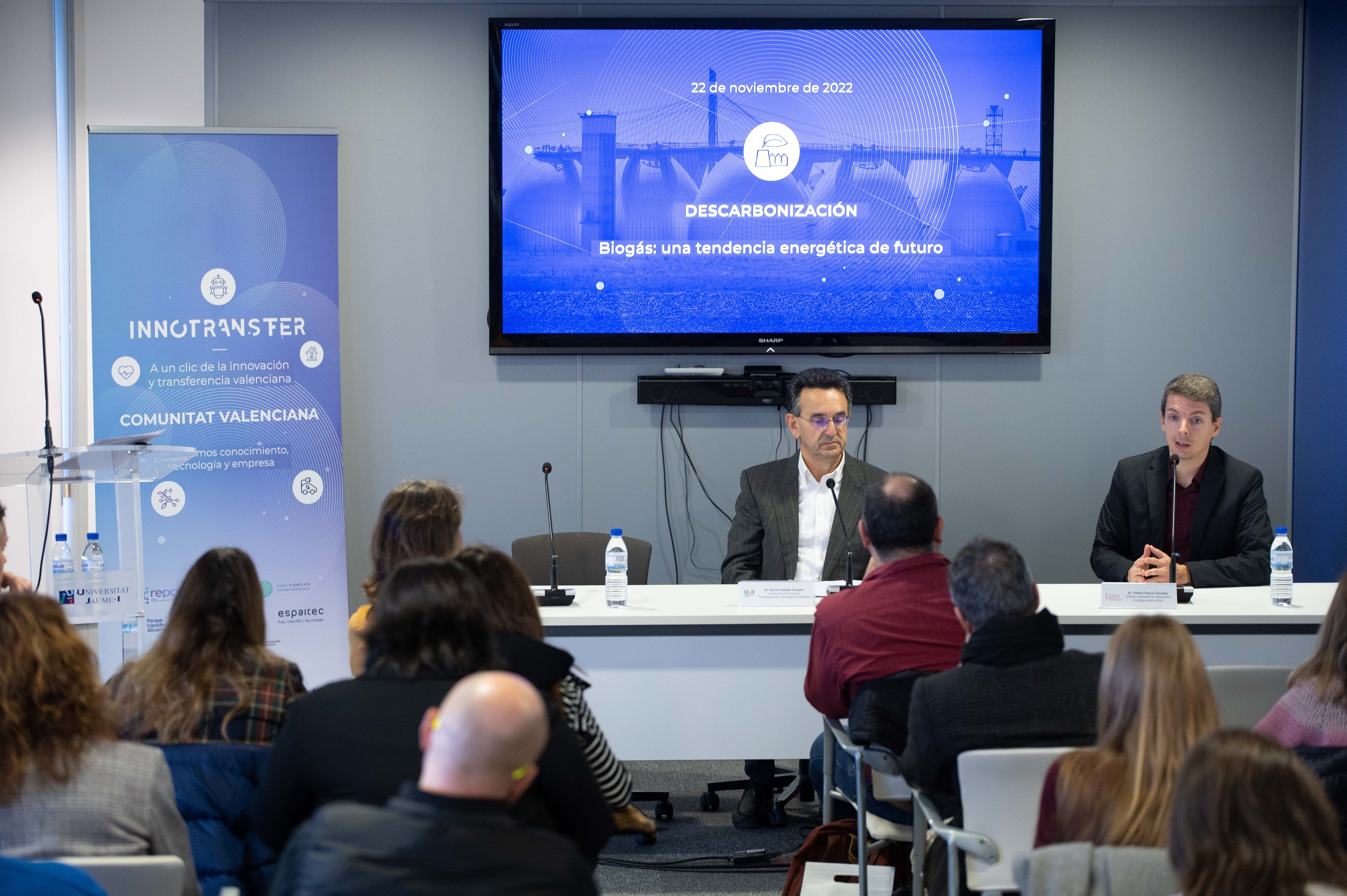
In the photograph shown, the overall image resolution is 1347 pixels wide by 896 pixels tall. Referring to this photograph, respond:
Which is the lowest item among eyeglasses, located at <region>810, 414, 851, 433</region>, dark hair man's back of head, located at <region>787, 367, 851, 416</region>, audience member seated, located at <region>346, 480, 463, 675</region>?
audience member seated, located at <region>346, 480, 463, 675</region>

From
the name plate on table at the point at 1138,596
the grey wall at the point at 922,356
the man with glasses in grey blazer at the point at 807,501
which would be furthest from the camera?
the grey wall at the point at 922,356

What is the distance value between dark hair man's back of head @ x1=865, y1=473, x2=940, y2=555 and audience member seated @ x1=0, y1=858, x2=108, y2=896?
5.70ft

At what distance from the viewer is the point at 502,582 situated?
197 centimetres

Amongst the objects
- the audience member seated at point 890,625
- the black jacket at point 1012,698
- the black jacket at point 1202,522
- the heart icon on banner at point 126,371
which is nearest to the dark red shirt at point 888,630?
the audience member seated at point 890,625

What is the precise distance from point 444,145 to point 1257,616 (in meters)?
3.54

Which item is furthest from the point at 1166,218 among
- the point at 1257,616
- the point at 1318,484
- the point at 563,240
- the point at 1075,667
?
the point at 1075,667

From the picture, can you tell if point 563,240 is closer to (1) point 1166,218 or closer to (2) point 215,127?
(2) point 215,127

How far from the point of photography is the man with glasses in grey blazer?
3799 mm

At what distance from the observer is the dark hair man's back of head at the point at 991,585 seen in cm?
206

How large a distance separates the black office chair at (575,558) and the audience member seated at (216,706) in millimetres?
1926

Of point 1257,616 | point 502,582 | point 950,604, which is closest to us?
point 502,582

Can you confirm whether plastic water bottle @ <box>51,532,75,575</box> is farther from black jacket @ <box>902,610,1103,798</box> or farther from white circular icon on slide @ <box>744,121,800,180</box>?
white circular icon on slide @ <box>744,121,800,180</box>

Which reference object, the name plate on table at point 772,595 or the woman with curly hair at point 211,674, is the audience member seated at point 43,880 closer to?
the woman with curly hair at point 211,674

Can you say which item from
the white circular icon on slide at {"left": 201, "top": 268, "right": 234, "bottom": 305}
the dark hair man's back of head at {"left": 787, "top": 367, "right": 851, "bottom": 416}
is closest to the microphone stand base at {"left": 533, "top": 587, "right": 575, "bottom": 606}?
the dark hair man's back of head at {"left": 787, "top": 367, "right": 851, "bottom": 416}
